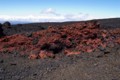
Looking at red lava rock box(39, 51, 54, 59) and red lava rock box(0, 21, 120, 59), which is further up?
red lava rock box(0, 21, 120, 59)

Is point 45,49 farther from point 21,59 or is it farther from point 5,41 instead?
point 5,41

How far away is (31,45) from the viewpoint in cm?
1791

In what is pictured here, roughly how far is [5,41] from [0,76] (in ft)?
21.9

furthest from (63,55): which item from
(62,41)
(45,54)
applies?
(62,41)

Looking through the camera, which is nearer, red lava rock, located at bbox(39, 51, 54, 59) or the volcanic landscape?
the volcanic landscape

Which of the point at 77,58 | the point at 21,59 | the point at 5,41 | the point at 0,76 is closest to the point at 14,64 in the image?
the point at 21,59

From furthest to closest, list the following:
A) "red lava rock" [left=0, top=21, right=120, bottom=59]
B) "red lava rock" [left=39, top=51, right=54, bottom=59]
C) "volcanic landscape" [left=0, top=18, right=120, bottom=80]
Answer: "red lava rock" [left=0, top=21, right=120, bottom=59], "red lava rock" [left=39, top=51, right=54, bottom=59], "volcanic landscape" [left=0, top=18, right=120, bottom=80]

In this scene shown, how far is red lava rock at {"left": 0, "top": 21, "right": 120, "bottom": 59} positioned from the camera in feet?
54.7

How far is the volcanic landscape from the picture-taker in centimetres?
1277

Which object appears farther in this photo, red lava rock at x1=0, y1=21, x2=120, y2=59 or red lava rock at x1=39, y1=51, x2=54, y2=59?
red lava rock at x1=0, y1=21, x2=120, y2=59

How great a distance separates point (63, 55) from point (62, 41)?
4.61 ft

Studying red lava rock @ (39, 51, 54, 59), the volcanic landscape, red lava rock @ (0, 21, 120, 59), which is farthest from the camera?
red lava rock @ (0, 21, 120, 59)

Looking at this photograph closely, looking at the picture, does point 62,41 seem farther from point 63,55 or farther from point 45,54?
point 45,54

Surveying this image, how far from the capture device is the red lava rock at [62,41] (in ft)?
54.7
